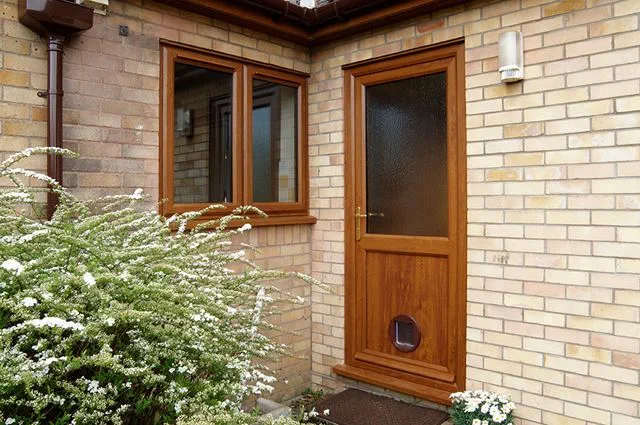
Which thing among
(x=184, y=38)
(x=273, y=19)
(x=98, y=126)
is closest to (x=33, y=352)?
(x=98, y=126)

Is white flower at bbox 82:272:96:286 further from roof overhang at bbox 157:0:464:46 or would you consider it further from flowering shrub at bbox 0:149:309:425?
roof overhang at bbox 157:0:464:46

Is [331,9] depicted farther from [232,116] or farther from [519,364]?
[519,364]

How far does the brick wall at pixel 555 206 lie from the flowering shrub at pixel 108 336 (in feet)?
6.52

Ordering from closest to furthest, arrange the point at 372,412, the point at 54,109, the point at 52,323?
the point at 52,323
the point at 54,109
the point at 372,412

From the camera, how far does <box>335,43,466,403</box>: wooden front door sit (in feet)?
11.9

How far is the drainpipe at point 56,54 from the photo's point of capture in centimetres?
285

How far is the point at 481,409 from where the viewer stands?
3201 millimetres

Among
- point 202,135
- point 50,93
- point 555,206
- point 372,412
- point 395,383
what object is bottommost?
point 372,412

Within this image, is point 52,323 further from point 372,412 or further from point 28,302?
point 372,412

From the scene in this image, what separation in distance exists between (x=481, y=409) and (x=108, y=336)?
249cm

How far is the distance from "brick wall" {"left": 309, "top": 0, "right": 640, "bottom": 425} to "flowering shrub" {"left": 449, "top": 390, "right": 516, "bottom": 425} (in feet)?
0.41

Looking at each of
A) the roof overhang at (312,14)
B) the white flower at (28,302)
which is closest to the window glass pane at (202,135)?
the roof overhang at (312,14)

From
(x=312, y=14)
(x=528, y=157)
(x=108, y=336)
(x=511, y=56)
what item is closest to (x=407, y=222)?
(x=528, y=157)

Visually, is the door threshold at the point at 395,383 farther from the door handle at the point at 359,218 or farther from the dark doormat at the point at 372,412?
the door handle at the point at 359,218
